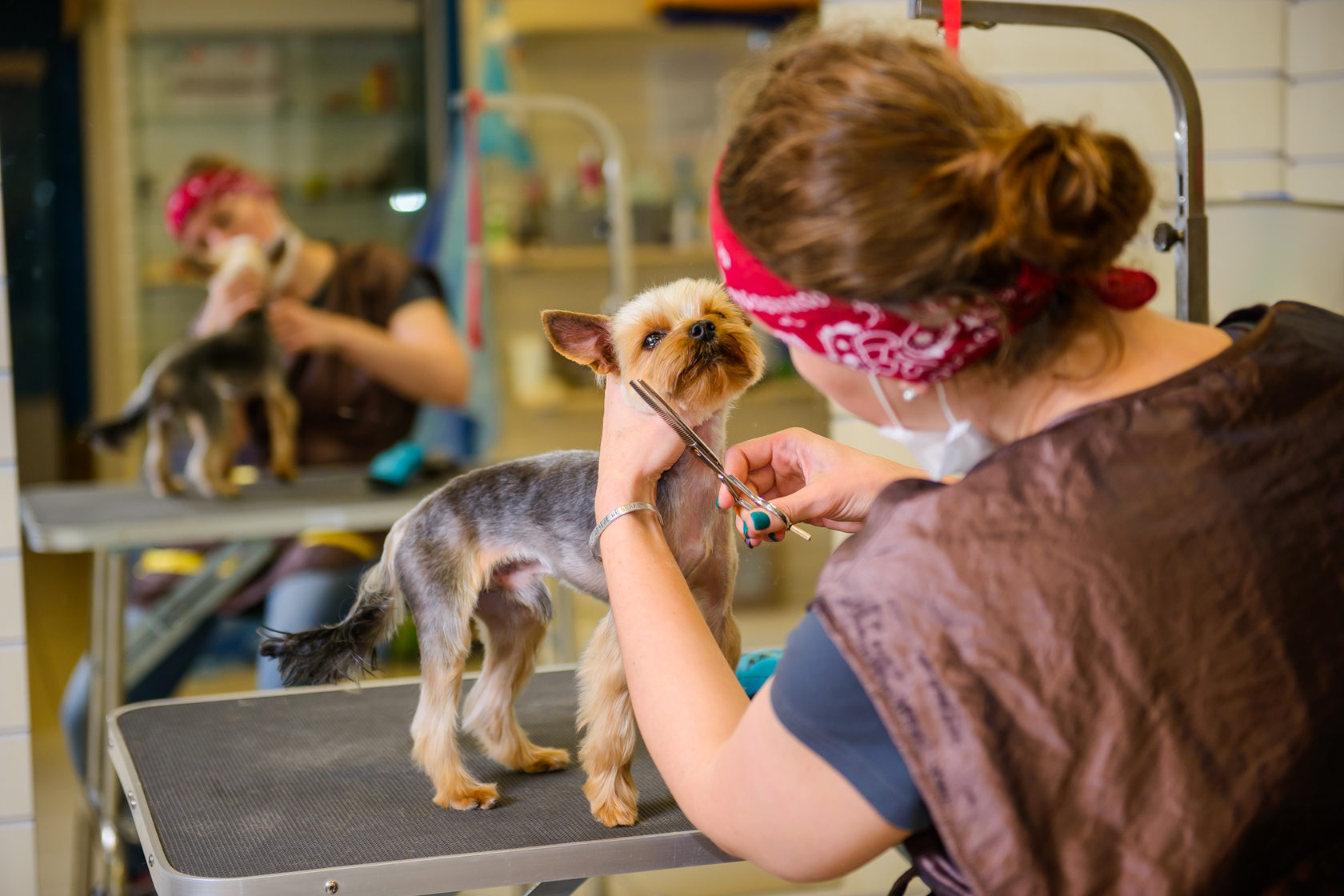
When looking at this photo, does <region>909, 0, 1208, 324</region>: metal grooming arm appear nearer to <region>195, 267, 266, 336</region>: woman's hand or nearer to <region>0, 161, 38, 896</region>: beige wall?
<region>0, 161, 38, 896</region>: beige wall

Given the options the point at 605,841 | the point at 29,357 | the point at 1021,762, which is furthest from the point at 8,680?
the point at 29,357

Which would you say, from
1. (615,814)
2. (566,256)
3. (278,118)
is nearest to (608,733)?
(615,814)

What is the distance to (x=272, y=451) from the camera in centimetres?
207

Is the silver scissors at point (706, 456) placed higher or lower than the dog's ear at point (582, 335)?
lower

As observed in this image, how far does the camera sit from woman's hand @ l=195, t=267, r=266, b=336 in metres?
2.01

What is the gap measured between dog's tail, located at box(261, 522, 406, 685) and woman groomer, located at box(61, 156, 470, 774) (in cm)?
103

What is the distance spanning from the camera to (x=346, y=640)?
3.11ft

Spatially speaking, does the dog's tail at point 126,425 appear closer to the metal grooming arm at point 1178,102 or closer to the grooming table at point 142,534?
the grooming table at point 142,534

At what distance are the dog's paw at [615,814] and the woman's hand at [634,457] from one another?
218 millimetres

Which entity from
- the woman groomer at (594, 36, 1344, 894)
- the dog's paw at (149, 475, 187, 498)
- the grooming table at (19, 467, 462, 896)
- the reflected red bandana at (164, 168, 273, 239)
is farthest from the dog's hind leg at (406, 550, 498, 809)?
the reflected red bandana at (164, 168, 273, 239)

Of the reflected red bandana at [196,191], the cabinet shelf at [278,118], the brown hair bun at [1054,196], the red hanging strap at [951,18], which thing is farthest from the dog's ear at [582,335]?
the cabinet shelf at [278,118]

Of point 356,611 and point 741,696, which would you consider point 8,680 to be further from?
point 741,696

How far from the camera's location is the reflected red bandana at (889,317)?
2.22ft

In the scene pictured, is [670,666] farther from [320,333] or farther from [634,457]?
[320,333]
